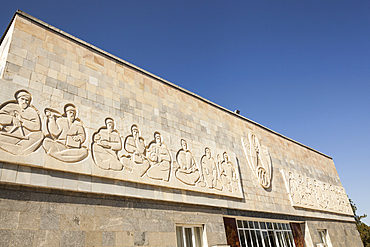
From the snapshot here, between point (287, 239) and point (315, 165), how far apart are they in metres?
6.93

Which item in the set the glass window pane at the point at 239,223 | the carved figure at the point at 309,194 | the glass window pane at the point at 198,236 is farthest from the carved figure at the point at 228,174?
the carved figure at the point at 309,194

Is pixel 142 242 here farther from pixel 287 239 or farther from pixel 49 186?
pixel 287 239

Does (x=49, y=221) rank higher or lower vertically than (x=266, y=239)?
higher

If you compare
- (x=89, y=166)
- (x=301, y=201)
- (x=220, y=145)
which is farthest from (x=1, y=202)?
(x=301, y=201)

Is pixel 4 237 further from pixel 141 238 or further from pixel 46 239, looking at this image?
pixel 141 238

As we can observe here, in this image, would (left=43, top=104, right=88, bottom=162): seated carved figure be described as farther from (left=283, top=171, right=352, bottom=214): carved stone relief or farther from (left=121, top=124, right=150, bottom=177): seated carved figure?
(left=283, top=171, right=352, bottom=214): carved stone relief

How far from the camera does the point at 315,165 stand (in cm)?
1703

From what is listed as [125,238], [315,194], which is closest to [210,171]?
[125,238]

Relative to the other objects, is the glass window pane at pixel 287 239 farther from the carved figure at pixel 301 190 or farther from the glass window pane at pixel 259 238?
the carved figure at pixel 301 190

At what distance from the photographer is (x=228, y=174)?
385 inches

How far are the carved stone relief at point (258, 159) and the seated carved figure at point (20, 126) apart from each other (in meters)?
8.33

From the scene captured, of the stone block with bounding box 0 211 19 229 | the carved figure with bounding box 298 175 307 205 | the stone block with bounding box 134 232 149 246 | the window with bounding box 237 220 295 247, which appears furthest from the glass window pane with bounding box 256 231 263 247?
the stone block with bounding box 0 211 19 229

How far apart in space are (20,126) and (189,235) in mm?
5207

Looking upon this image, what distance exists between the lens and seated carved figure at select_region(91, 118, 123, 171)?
638 cm
